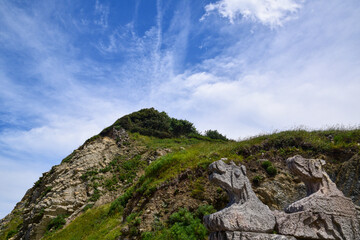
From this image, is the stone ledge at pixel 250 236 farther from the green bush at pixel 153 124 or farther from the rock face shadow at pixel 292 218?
the green bush at pixel 153 124

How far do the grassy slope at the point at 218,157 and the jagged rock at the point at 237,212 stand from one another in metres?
5.04

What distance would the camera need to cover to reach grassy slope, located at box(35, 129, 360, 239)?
36.1 ft

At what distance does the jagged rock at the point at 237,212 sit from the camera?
482 centimetres

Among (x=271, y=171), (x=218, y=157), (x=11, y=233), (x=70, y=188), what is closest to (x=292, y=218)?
(x=271, y=171)

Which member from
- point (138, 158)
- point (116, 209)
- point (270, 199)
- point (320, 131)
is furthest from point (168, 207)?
point (138, 158)

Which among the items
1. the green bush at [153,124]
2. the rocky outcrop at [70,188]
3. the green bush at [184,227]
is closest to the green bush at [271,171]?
the green bush at [184,227]

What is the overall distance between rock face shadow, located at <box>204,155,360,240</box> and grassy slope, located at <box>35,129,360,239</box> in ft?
17.2

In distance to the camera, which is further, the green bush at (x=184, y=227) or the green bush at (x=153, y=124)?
the green bush at (x=153, y=124)

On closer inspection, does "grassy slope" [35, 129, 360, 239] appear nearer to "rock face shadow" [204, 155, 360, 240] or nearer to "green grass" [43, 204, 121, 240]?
"green grass" [43, 204, 121, 240]

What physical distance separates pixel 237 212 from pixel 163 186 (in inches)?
295

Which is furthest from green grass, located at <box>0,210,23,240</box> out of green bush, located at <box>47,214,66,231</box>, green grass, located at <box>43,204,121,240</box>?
green grass, located at <box>43,204,121,240</box>

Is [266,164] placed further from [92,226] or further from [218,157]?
[92,226]

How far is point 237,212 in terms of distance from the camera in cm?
494

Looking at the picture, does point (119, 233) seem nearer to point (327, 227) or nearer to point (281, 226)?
point (281, 226)
